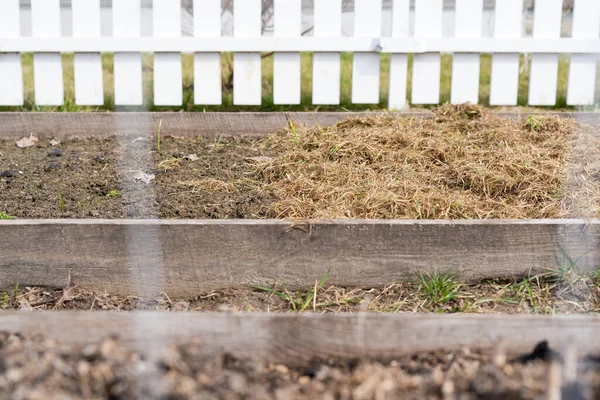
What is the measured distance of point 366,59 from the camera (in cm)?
504

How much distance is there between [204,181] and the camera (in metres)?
3.24

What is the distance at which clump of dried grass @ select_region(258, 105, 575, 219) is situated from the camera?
296 centimetres

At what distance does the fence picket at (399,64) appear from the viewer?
196 inches

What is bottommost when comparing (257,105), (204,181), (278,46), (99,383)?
(99,383)

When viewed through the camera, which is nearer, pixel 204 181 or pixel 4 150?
pixel 204 181

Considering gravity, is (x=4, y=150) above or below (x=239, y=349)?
above

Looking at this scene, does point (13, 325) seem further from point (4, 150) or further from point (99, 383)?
point (4, 150)

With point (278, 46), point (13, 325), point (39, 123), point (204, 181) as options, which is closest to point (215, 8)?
point (278, 46)

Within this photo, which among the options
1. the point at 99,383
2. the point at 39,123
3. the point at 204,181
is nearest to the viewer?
the point at 99,383

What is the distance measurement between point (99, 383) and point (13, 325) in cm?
41

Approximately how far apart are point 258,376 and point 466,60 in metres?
3.85

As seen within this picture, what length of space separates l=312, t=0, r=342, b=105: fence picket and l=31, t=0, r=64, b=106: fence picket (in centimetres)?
170

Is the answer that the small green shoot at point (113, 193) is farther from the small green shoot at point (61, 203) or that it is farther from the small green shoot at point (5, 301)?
the small green shoot at point (5, 301)

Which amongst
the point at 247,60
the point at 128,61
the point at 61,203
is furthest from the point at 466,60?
the point at 61,203
